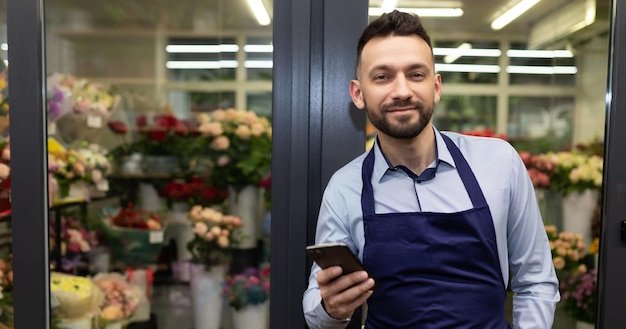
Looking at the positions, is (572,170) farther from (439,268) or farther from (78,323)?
(78,323)

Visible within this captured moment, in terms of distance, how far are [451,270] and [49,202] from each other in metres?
1.45

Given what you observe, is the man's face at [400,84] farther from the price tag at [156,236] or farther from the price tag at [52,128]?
the price tag at [52,128]

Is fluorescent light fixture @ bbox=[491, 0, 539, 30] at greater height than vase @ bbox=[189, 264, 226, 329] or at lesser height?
greater

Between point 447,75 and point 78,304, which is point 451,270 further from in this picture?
point 78,304

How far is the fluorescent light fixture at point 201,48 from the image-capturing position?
79.0 inches

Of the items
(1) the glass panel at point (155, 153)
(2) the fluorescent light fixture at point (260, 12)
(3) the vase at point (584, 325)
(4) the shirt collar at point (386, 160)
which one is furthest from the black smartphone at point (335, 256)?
(3) the vase at point (584, 325)

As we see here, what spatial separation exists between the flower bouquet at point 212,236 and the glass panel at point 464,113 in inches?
32.3

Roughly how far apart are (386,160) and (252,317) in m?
0.86

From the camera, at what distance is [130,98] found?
2.17m

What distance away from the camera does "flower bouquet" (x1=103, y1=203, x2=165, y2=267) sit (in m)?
2.10

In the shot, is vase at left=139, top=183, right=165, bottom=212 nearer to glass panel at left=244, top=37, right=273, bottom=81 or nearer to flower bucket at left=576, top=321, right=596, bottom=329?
glass panel at left=244, top=37, right=273, bottom=81

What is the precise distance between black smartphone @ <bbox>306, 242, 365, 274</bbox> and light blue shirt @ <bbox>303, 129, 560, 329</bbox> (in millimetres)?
210

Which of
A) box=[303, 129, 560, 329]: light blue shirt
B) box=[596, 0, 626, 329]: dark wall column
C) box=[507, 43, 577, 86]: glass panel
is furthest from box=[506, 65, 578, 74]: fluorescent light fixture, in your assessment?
box=[303, 129, 560, 329]: light blue shirt

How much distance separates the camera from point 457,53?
187 centimetres
